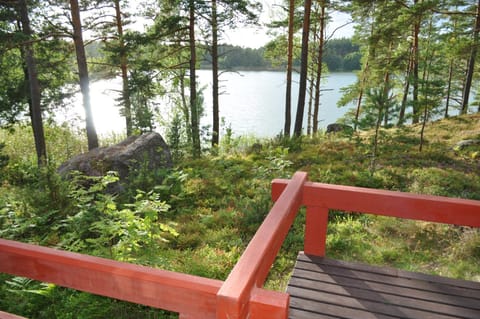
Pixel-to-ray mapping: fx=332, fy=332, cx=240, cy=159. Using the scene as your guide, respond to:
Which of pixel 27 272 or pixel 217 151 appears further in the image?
pixel 217 151

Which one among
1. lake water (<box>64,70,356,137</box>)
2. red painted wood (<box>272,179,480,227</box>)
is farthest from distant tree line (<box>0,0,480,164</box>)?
red painted wood (<box>272,179,480,227</box>)

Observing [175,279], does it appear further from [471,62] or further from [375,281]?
[471,62]

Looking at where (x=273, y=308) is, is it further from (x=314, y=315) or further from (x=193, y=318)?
(x=314, y=315)

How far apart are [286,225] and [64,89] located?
17648 mm

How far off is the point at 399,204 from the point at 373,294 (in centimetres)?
70

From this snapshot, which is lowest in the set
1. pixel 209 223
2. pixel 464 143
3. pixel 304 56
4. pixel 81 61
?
pixel 209 223

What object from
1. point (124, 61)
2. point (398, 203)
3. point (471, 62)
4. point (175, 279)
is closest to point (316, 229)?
point (398, 203)

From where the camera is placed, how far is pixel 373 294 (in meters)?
2.41

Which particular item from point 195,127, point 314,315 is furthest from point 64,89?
point 314,315

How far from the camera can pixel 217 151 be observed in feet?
44.6

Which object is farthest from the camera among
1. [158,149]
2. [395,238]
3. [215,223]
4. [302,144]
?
[302,144]

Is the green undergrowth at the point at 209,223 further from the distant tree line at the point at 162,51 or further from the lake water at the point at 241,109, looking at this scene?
the lake water at the point at 241,109

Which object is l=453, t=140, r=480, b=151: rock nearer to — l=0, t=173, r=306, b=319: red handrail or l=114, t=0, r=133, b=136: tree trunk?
l=0, t=173, r=306, b=319: red handrail

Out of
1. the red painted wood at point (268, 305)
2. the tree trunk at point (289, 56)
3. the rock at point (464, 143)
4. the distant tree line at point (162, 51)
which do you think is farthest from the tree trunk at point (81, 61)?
the rock at point (464, 143)
